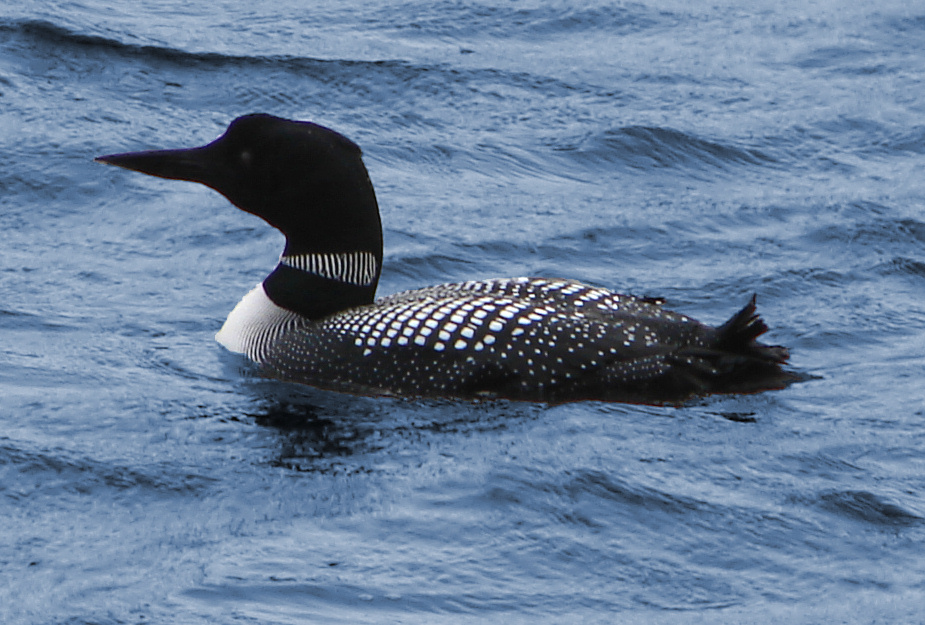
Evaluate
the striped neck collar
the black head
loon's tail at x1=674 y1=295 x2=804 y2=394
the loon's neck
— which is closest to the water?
loon's tail at x1=674 y1=295 x2=804 y2=394

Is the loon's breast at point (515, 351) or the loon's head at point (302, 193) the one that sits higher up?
the loon's head at point (302, 193)

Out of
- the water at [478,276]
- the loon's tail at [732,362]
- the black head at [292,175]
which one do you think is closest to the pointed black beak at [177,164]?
the black head at [292,175]

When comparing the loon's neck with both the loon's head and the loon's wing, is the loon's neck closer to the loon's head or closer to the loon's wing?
the loon's head

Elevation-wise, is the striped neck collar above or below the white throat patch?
above

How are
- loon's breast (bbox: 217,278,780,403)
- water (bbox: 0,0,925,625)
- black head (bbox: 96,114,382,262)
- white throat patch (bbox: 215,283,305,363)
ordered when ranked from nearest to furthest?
water (bbox: 0,0,925,625) → loon's breast (bbox: 217,278,780,403) → black head (bbox: 96,114,382,262) → white throat patch (bbox: 215,283,305,363)

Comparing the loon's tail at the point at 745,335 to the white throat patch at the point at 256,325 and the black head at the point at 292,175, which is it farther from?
the white throat patch at the point at 256,325

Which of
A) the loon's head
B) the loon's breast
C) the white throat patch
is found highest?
the loon's head

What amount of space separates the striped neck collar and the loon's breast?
21cm

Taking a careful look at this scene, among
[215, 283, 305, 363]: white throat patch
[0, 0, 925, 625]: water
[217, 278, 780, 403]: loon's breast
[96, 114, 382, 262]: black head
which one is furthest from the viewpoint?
[215, 283, 305, 363]: white throat patch

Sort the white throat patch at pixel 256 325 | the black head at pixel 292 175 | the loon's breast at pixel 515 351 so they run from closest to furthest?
the loon's breast at pixel 515 351 → the black head at pixel 292 175 → the white throat patch at pixel 256 325

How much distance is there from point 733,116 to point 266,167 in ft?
13.0

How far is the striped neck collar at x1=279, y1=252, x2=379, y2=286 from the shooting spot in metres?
5.66

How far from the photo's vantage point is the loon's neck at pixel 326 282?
223 inches

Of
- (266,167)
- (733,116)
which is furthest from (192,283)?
(733,116)
